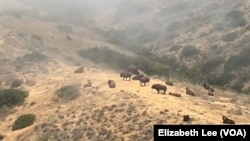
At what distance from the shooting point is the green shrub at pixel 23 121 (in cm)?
3847

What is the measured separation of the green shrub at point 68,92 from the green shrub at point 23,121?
4.22 metres

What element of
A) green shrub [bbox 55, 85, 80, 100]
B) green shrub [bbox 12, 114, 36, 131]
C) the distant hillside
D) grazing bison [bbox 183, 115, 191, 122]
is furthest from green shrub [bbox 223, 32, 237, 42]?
grazing bison [bbox 183, 115, 191, 122]

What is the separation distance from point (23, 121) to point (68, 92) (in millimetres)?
5748

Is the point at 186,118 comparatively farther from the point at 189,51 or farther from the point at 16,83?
the point at 189,51

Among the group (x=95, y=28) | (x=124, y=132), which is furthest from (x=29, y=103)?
(x=95, y=28)

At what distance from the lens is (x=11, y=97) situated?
45.4 metres

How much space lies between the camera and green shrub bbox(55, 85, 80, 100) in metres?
42.1

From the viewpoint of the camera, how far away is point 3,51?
62938 mm

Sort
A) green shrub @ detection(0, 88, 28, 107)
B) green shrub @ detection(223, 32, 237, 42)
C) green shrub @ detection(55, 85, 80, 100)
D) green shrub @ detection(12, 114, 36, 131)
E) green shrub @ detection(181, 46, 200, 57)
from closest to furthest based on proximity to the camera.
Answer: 1. green shrub @ detection(12, 114, 36, 131)
2. green shrub @ detection(55, 85, 80, 100)
3. green shrub @ detection(0, 88, 28, 107)
4. green shrub @ detection(223, 32, 237, 42)
5. green shrub @ detection(181, 46, 200, 57)

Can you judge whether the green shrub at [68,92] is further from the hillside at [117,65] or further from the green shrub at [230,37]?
the green shrub at [230,37]

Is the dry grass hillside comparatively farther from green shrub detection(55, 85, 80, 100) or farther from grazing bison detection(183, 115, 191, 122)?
green shrub detection(55, 85, 80, 100)

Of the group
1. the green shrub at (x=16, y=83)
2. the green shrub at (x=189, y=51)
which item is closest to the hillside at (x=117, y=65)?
the green shrub at (x=16, y=83)

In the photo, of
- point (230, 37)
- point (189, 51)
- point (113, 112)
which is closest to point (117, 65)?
point (189, 51)

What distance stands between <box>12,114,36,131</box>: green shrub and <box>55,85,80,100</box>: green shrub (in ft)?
13.9
